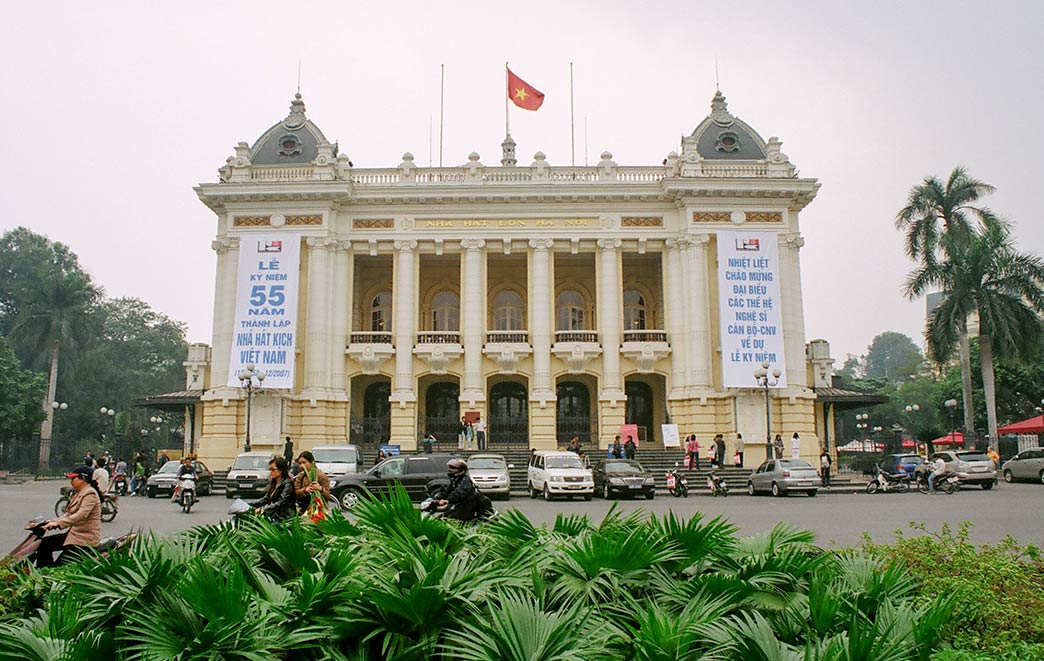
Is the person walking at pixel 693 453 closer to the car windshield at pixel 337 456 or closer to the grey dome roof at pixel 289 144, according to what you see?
the car windshield at pixel 337 456

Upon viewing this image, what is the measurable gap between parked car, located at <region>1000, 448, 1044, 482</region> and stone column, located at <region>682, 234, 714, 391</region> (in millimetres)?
11926

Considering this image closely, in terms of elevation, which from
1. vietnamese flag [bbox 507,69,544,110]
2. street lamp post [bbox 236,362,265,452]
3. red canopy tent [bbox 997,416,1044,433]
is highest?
vietnamese flag [bbox 507,69,544,110]

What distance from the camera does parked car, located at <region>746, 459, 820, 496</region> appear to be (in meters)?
25.3

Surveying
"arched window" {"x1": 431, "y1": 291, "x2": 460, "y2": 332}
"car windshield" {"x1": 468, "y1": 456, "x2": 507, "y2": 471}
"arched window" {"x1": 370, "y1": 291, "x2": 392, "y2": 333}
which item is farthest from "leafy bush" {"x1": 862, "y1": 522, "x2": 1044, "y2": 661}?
"arched window" {"x1": 370, "y1": 291, "x2": 392, "y2": 333}

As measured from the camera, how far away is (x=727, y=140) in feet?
121

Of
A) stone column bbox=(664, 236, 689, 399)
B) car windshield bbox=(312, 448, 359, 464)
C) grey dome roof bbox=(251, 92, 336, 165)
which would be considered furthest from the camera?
grey dome roof bbox=(251, 92, 336, 165)

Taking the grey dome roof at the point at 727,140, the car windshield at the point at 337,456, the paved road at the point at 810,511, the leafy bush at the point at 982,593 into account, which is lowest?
the paved road at the point at 810,511

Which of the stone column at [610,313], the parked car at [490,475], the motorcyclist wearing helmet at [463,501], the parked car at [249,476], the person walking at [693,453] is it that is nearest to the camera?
the motorcyclist wearing helmet at [463,501]

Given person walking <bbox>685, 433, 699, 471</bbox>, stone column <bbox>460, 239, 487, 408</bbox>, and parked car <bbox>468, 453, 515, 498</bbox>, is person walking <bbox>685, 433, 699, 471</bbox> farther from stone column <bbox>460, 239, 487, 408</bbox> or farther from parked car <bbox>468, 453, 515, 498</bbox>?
stone column <bbox>460, 239, 487, 408</bbox>

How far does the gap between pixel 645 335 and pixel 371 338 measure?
41.3ft

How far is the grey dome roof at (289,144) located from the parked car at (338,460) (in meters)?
16.0

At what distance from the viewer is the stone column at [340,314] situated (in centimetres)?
3544

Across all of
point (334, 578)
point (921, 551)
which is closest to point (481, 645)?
point (334, 578)

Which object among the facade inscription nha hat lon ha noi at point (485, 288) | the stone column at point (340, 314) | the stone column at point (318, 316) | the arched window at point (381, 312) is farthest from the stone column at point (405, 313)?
the arched window at point (381, 312)
